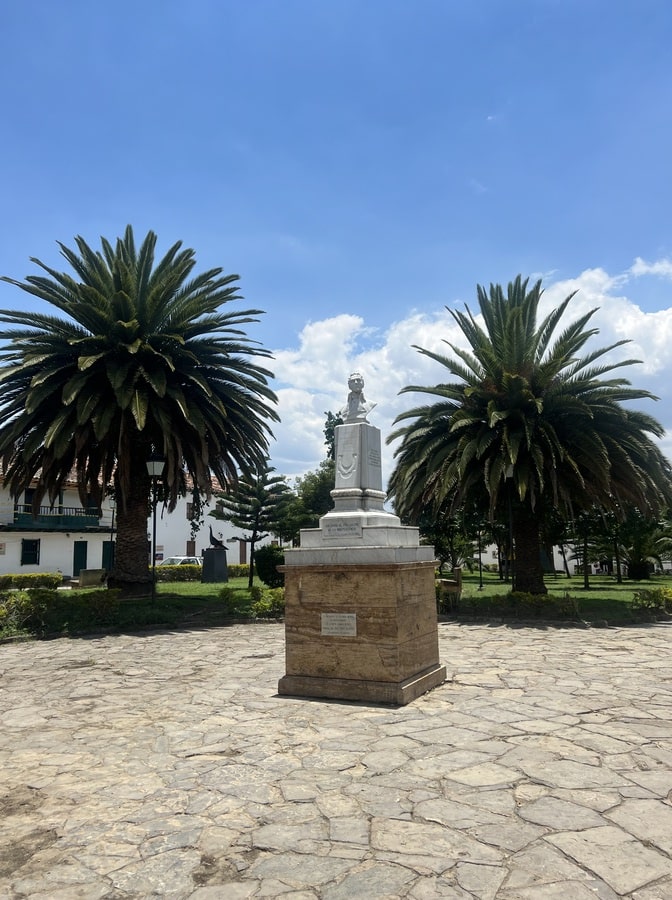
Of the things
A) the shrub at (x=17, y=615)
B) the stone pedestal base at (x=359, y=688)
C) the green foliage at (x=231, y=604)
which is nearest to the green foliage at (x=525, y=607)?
the green foliage at (x=231, y=604)

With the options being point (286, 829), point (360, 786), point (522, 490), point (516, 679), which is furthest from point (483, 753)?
point (522, 490)

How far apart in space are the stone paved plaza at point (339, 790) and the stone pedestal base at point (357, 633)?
0.28 m

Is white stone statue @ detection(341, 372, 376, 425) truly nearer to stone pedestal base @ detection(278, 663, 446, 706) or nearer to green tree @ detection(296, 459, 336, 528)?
stone pedestal base @ detection(278, 663, 446, 706)

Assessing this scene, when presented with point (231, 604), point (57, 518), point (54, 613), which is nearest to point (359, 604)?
point (231, 604)

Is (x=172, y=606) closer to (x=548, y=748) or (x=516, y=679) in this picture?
(x=516, y=679)

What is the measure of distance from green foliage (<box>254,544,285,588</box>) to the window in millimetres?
21887

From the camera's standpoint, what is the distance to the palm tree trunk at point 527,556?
16.0 metres

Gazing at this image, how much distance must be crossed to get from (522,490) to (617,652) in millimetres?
4718

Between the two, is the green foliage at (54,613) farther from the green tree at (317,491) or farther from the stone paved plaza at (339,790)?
the green tree at (317,491)

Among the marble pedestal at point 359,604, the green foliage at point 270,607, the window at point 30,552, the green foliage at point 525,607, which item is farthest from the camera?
the window at point 30,552

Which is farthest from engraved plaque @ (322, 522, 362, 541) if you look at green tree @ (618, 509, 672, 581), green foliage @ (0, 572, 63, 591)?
green foliage @ (0, 572, 63, 591)

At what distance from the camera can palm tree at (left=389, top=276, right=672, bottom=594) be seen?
14.5 meters

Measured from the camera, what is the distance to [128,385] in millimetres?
15203

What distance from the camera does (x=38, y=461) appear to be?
16.6 m
